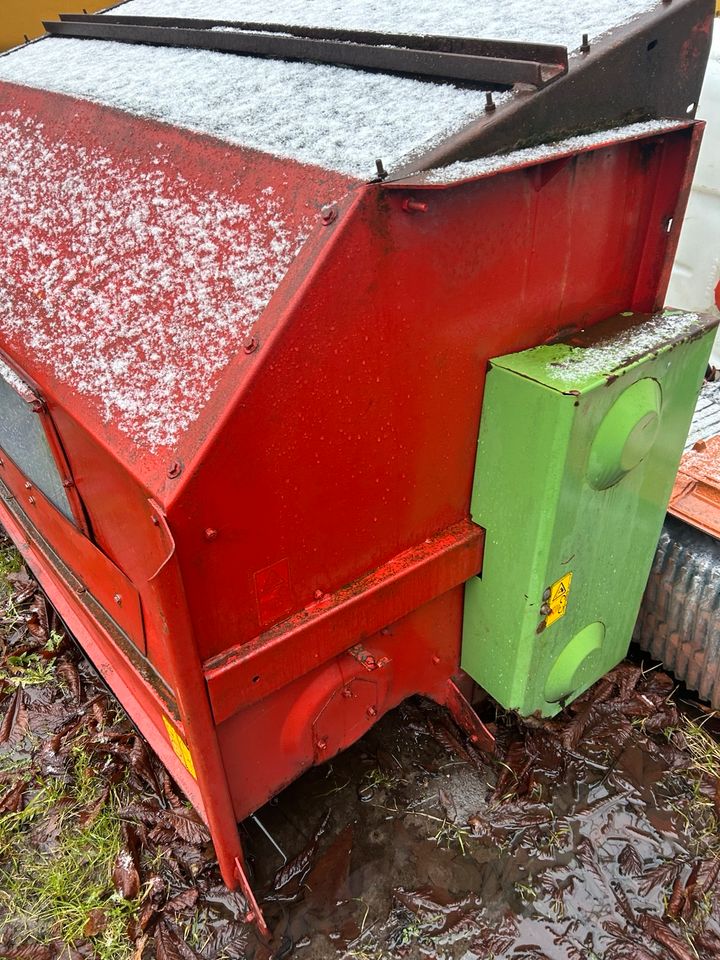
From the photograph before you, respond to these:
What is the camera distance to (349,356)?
1.33m

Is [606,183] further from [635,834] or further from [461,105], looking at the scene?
[635,834]

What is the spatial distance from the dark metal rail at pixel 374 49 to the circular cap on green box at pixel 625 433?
0.70 meters

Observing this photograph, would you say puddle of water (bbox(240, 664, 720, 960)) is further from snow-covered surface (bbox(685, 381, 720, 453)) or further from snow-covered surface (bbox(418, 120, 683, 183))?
snow-covered surface (bbox(418, 120, 683, 183))

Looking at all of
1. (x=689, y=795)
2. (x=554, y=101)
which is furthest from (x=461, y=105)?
(x=689, y=795)

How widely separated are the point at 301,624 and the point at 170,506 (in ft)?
1.55

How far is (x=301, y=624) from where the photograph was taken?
5.04 ft

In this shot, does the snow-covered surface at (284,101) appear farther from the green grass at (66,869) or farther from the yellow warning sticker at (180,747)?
the green grass at (66,869)

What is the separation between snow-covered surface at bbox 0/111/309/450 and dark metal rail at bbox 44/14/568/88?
0.52 meters

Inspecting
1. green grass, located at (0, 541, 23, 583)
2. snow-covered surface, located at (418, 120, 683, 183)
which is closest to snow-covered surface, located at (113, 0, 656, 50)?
snow-covered surface, located at (418, 120, 683, 183)

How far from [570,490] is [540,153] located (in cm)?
73

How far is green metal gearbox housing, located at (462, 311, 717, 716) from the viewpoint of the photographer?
1552mm

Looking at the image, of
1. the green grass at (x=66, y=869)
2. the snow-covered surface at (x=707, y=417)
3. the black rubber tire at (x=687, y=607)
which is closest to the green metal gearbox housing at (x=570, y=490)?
the black rubber tire at (x=687, y=607)

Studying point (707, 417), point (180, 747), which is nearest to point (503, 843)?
point (180, 747)

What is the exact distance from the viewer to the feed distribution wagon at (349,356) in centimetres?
129
